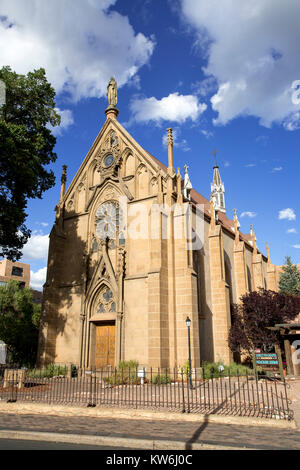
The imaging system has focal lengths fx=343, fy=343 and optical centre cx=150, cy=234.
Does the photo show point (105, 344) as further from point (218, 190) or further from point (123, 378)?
point (218, 190)

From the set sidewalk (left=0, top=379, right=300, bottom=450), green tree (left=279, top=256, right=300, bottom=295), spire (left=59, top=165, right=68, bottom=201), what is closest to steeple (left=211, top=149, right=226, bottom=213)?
green tree (left=279, top=256, right=300, bottom=295)

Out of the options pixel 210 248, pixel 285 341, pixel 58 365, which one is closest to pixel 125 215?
pixel 210 248

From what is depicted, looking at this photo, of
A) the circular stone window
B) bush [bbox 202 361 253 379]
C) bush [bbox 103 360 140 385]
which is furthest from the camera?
the circular stone window

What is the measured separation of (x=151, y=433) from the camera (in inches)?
300

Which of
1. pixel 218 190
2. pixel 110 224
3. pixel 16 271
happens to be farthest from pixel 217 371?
pixel 16 271

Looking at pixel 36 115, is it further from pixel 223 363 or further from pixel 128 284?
pixel 223 363

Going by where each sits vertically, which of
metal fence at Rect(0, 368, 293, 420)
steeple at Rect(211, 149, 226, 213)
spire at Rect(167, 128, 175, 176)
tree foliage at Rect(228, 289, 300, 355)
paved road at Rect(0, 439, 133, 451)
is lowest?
paved road at Rect(0, 439, 133, 451)

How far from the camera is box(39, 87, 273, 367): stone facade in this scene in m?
19.5

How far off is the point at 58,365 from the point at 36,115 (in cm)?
1612

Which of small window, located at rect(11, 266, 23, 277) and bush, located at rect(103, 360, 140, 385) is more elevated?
small window, located at rect(11, 266, 23, 277)

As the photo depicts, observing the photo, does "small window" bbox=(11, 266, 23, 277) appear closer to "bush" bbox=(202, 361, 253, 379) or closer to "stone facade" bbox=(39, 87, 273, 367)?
"stone facade" bbox=(39, 87, 273, 367)

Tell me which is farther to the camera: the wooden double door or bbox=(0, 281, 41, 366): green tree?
bbox=(0, 281, 41, 366): green tree

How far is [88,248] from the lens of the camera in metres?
25.0

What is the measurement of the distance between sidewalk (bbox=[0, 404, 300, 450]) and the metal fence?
0.97 metres
